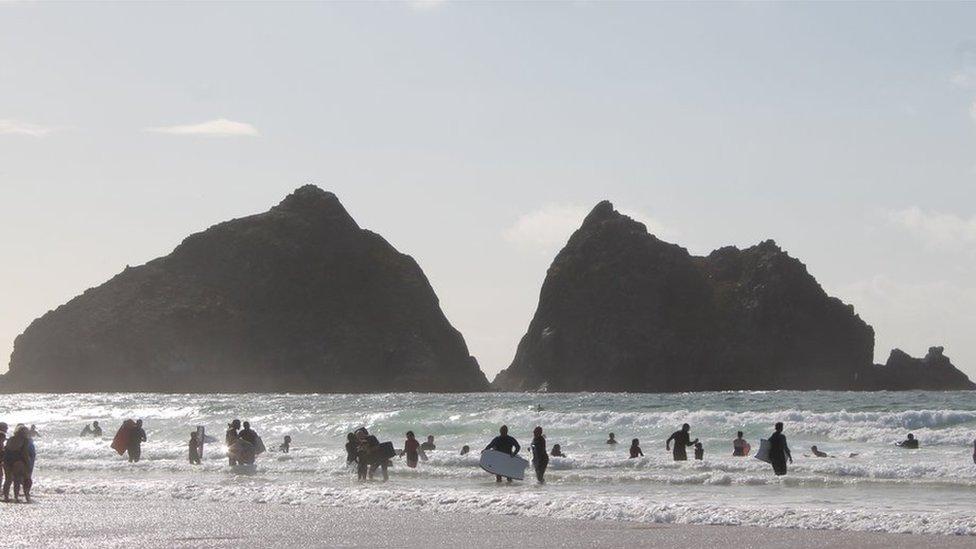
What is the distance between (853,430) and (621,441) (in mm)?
7671

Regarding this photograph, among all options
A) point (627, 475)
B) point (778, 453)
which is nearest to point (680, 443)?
point (627, 475)

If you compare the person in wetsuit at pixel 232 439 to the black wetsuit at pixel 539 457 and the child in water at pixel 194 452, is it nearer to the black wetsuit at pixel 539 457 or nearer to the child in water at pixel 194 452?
the child in water at pixel 194 452

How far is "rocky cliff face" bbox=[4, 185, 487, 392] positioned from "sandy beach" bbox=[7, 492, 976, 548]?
5430 inches

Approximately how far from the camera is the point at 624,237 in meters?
177

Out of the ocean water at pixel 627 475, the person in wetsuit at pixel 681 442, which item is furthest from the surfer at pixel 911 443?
the person in wetsuit at pixel 681 442

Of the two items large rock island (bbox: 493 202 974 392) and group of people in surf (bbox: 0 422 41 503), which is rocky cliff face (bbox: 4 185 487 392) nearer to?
large rock island (bbox: 493 202 974 392)

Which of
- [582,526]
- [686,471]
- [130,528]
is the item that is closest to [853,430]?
[686,471]

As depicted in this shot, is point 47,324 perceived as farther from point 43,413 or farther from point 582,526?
point 582,526

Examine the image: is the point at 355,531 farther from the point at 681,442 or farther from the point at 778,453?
the point at 681,442

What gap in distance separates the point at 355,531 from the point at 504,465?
8982mm

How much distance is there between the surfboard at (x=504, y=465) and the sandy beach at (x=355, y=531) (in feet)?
20.0

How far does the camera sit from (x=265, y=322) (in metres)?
166

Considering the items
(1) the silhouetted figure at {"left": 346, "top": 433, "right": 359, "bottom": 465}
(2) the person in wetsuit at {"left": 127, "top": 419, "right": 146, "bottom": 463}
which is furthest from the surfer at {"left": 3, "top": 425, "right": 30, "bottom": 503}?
(2) the person in wetsuit at {"left": 127, "top": 419, "right": 146, "bottom": 463}

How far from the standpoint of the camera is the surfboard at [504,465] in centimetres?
2433
